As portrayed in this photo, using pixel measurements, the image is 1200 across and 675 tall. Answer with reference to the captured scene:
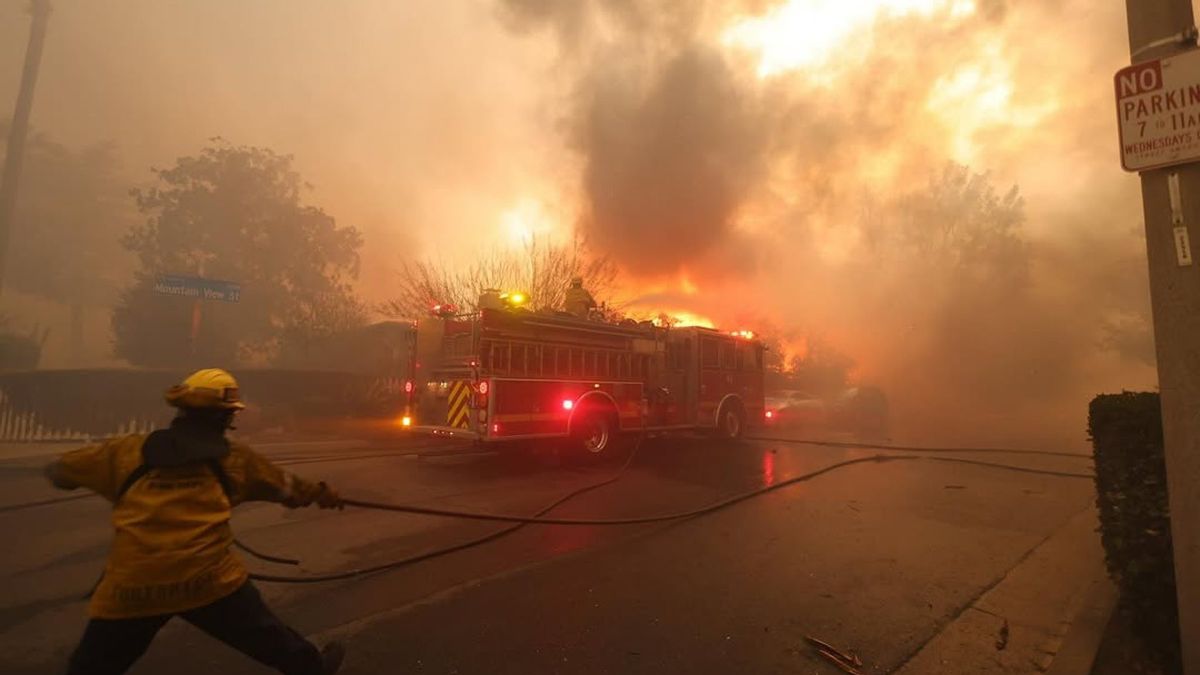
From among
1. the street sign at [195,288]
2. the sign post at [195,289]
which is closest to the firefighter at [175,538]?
the sign post at [195,289]

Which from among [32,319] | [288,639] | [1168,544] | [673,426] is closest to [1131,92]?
[1168,544]

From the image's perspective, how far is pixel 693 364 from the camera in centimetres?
1177

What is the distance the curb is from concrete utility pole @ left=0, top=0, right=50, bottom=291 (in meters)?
22.3

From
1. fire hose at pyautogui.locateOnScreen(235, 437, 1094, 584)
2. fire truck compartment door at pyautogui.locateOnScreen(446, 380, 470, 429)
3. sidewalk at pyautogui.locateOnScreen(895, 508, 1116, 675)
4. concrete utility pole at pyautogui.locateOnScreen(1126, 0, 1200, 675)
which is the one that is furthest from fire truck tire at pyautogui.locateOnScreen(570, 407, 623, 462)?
concrete utility pole at pyautogui.locateOnScreen(1126, 0, 1200, 675)

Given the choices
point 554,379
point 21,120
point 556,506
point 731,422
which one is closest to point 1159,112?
point 556,506

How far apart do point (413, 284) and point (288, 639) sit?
1582 cm

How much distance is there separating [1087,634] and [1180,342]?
174 centimetres

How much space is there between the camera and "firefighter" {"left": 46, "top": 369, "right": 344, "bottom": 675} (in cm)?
197

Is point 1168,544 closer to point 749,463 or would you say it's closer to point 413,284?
point 749,463

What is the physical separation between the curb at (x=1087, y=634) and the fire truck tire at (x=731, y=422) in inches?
330

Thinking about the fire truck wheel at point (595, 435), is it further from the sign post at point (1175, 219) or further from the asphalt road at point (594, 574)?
the sign post at point (1175, 219)

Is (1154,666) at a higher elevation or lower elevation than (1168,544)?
lower

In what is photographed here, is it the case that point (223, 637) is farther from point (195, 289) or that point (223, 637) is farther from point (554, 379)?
point (195, 289)

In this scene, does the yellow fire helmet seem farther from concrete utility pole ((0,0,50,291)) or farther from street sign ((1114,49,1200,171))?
concrete utility pole ((0,0,50,291))
